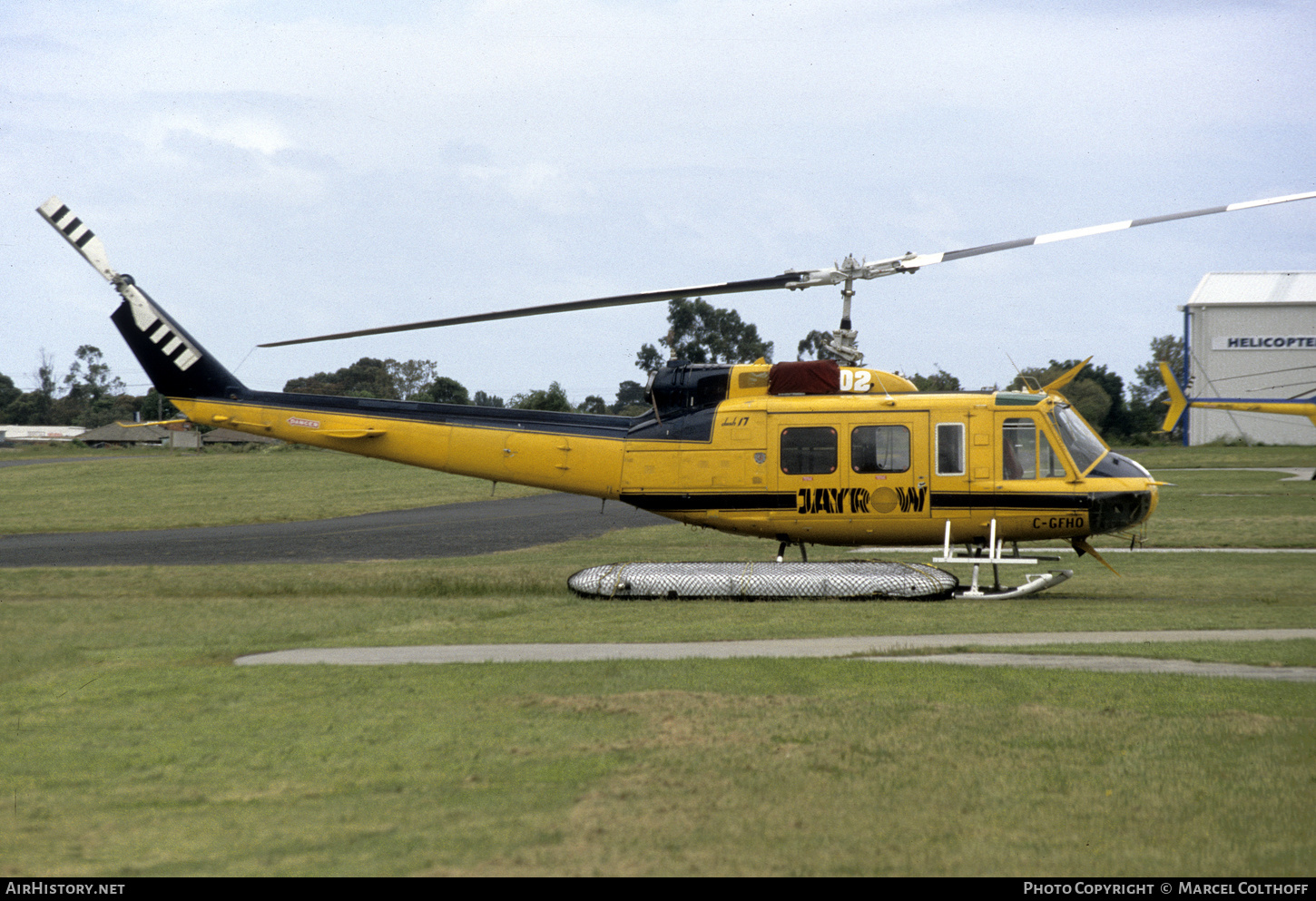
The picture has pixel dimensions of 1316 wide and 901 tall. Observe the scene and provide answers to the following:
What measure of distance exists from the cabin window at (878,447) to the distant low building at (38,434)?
140 metres

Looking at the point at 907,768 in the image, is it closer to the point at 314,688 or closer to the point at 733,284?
the point at 314,688

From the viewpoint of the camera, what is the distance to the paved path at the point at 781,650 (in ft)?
35.1

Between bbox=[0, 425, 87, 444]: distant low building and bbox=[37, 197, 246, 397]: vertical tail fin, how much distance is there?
133 meters

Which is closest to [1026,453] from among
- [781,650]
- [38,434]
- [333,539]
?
[781,650]

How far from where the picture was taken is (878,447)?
54.5ft

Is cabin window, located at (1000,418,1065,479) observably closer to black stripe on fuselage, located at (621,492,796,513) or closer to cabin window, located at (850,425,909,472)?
cabin window, located at (850,425,909,472)

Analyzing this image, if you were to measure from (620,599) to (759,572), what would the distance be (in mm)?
1955

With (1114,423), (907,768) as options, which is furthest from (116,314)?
(1114,423)

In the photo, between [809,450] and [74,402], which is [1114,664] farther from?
[74,402]

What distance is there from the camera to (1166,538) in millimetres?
24250

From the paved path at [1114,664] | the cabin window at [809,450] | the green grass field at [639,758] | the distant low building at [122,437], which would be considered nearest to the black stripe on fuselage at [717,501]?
the cabin window at [809,450]

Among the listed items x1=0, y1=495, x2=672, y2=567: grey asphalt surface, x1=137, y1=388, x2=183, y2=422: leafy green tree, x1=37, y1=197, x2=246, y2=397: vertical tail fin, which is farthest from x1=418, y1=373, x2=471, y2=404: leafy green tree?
x1=137, y1=388, x2=183, y2=422: leafy green tree

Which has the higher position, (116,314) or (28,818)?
(116,314)

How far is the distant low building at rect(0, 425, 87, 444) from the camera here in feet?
459
